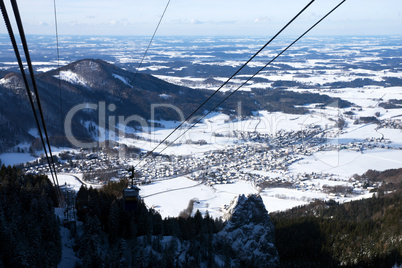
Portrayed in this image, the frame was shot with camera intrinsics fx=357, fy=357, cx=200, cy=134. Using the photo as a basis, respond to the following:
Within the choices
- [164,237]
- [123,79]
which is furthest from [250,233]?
[123,79]

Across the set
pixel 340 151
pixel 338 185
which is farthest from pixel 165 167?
pixel 340 151

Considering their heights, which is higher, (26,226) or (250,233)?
(26,226)

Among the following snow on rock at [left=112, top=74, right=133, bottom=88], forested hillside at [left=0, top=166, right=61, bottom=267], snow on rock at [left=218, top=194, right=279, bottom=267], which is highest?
snow on rock at [left=112, top=74, right=133, bottom=88]

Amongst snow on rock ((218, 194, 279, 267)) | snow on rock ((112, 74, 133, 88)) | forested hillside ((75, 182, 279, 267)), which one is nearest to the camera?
forested hillside ((75, 182, 279, 267))

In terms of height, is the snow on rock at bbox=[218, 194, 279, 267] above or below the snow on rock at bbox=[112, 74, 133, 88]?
below

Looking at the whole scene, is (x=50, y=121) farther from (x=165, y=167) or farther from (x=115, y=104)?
(x=165, y=167)

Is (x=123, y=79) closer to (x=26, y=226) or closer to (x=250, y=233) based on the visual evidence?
(x=250, y=233)

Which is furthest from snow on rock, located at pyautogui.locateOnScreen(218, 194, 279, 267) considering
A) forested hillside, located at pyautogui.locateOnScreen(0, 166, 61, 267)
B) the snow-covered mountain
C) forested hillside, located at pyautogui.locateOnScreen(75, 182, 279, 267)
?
the snow-covered mountain

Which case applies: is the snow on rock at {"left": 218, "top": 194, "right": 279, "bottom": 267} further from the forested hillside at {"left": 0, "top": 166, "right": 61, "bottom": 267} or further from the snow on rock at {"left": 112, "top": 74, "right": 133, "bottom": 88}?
the snow on rock at {"left": 112, "top": 74, "right": 133, "bottom": 88}

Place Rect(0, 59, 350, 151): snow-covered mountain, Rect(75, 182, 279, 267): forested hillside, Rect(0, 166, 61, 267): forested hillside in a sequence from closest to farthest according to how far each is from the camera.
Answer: Rect(0, 166, 61, 267): forested hillside, Rect(75, 182, 279, 267): forested hillside, Rect(0, 59, 350, 151): snow-covered mountain

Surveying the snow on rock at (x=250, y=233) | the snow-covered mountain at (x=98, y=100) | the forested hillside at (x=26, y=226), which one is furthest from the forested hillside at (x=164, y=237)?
the snow-covered mountain at (x=98, y=100)
